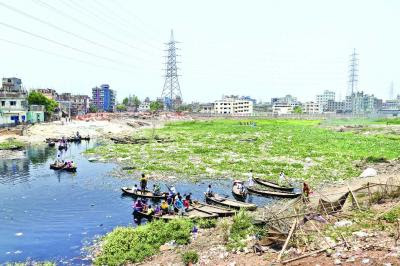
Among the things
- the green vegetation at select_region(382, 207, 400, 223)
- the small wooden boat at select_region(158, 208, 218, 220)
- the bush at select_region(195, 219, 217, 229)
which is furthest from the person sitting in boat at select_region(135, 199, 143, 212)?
the green vegetation at select_region(382, 207, 400, 223)

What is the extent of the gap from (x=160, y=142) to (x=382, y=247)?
2658 inches

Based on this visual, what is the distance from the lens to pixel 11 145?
69.9 meters

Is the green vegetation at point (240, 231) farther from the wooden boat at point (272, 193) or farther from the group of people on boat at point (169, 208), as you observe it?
the wooden boat at point (272, 193)

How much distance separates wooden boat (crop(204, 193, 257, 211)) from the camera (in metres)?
31.5

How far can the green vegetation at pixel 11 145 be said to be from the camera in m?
67.9

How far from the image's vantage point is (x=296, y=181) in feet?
142

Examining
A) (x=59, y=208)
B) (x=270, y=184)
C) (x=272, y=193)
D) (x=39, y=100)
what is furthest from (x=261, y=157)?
(x=39, y=100)

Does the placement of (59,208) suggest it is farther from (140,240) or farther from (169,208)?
(140,240)

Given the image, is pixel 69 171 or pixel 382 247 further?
pixel 69 171

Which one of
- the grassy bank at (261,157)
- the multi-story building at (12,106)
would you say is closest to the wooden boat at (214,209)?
the grassy bank at (261,157)

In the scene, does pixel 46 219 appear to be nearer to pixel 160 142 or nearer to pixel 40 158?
pixel 40 158

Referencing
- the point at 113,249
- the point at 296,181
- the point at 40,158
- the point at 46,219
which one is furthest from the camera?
the point at 40,158

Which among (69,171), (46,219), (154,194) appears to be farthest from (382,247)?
(69,171)

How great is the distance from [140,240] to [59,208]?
1382 centimetres
